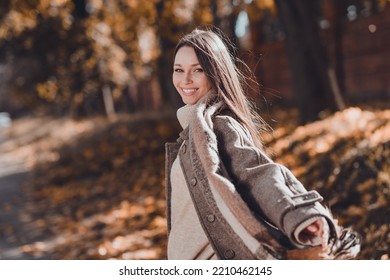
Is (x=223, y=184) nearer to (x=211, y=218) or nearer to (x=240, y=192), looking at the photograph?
(x=240, y=192)

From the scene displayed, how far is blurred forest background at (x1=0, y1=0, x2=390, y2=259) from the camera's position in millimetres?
5195

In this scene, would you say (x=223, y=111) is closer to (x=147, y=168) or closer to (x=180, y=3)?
(x=147, y=168)

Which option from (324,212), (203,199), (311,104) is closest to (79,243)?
(311,104)

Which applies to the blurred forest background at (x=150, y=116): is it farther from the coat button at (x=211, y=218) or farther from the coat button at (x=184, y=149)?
the coat button at (x=211, y=218)

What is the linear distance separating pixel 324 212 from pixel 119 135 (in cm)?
929

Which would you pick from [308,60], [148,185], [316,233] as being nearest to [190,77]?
[316,233]

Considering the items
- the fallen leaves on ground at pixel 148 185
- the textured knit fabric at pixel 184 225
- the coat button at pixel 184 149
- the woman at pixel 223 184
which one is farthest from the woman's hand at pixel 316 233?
the fallen leaves on ground at pixel 148 185

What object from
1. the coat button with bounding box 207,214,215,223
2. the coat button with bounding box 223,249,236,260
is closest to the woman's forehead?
the coat button with bounding box 207,214,215,223

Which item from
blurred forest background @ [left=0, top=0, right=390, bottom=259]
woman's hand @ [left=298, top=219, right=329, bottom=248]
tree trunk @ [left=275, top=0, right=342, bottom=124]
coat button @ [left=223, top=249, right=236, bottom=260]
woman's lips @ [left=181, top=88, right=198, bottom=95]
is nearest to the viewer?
woman's hand @ [left=298, top=219, right=329, bottom=248]

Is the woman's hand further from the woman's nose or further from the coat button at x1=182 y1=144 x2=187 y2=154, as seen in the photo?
the woman's nose

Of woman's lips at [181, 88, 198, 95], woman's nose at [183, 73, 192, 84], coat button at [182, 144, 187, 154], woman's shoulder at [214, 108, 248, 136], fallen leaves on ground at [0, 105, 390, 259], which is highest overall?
woman's nose at [183, 73, 192, 84]

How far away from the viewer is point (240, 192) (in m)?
2.08

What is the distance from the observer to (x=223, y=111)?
2.30m

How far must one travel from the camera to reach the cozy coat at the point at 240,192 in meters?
1.90
